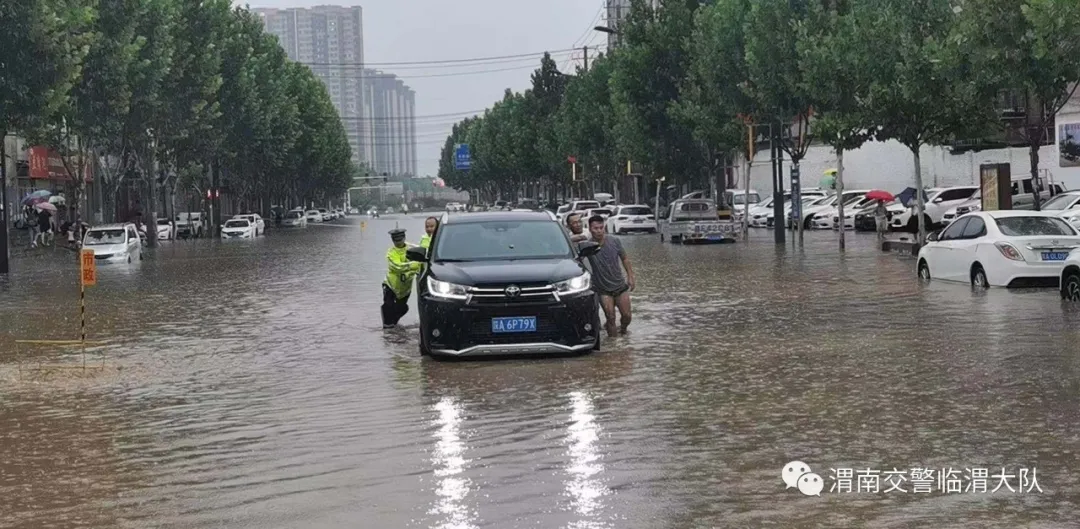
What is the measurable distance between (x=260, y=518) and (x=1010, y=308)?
14.4 meters

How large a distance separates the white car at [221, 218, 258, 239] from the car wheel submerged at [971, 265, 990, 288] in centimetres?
5753

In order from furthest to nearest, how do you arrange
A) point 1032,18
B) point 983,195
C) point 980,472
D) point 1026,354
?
point 983,195
point 1032,18
point 1026,354
point 980,472

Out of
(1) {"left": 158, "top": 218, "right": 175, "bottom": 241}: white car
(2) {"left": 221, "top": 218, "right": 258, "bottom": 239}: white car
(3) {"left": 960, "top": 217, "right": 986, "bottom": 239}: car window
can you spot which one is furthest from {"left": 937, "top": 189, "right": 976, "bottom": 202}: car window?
(1) {"left": 158, "top": 218, "right": 175, "bottom": 241}: white car

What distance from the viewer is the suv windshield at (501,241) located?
54.4 ft

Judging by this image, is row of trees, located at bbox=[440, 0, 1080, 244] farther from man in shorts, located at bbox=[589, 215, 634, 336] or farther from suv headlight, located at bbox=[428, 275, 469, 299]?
suv headlight, located at bbox=[428, 275, 469, 299]

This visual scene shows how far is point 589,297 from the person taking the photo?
15656mm

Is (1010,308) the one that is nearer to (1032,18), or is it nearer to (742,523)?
(1032,18)

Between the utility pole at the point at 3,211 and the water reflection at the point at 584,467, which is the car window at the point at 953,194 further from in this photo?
the water reflection at the point at 584,467

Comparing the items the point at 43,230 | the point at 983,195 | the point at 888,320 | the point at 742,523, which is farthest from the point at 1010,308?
the point at 43,230

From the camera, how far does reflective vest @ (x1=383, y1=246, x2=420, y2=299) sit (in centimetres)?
1981

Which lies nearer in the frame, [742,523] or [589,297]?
[742,523]

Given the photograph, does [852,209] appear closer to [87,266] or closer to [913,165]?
[913,165]

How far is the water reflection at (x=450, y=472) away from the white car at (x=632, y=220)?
55.2 metres

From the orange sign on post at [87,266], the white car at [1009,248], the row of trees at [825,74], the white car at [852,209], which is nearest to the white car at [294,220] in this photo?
the row of trees at [825,74]
